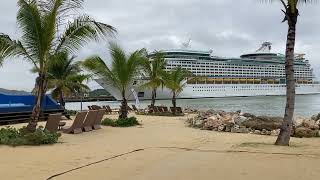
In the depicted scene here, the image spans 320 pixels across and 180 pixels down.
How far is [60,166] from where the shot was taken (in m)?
7.30

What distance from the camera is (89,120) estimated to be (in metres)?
14.5

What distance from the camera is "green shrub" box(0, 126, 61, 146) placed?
10.1 metres

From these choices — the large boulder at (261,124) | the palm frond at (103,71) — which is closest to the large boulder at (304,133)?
the large boulder at (261,124)

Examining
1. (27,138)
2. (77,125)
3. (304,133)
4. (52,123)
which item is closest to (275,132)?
(304,133)

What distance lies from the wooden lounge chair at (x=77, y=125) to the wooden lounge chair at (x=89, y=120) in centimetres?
25

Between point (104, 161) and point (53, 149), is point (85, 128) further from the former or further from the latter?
point (104, 161)

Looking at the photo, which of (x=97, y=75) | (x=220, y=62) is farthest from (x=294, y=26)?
(x=220, y=62)

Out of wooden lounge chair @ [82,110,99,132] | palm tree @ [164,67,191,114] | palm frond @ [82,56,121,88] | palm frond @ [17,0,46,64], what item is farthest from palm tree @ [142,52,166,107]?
palm frond @ [17,0,46,64]

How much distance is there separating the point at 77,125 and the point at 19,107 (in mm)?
5840

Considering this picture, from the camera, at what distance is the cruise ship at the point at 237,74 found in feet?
Answer: 251

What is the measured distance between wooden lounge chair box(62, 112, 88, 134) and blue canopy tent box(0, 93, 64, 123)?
4.86 m

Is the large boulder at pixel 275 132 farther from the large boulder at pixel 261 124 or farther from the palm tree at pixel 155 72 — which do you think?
the palm tree at pixel 155 72

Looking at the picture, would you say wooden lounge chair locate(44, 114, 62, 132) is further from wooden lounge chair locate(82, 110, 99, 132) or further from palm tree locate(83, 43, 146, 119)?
palm tree locate(83, 43, 146, 119)

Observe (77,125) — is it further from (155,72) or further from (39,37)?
(155,72)
